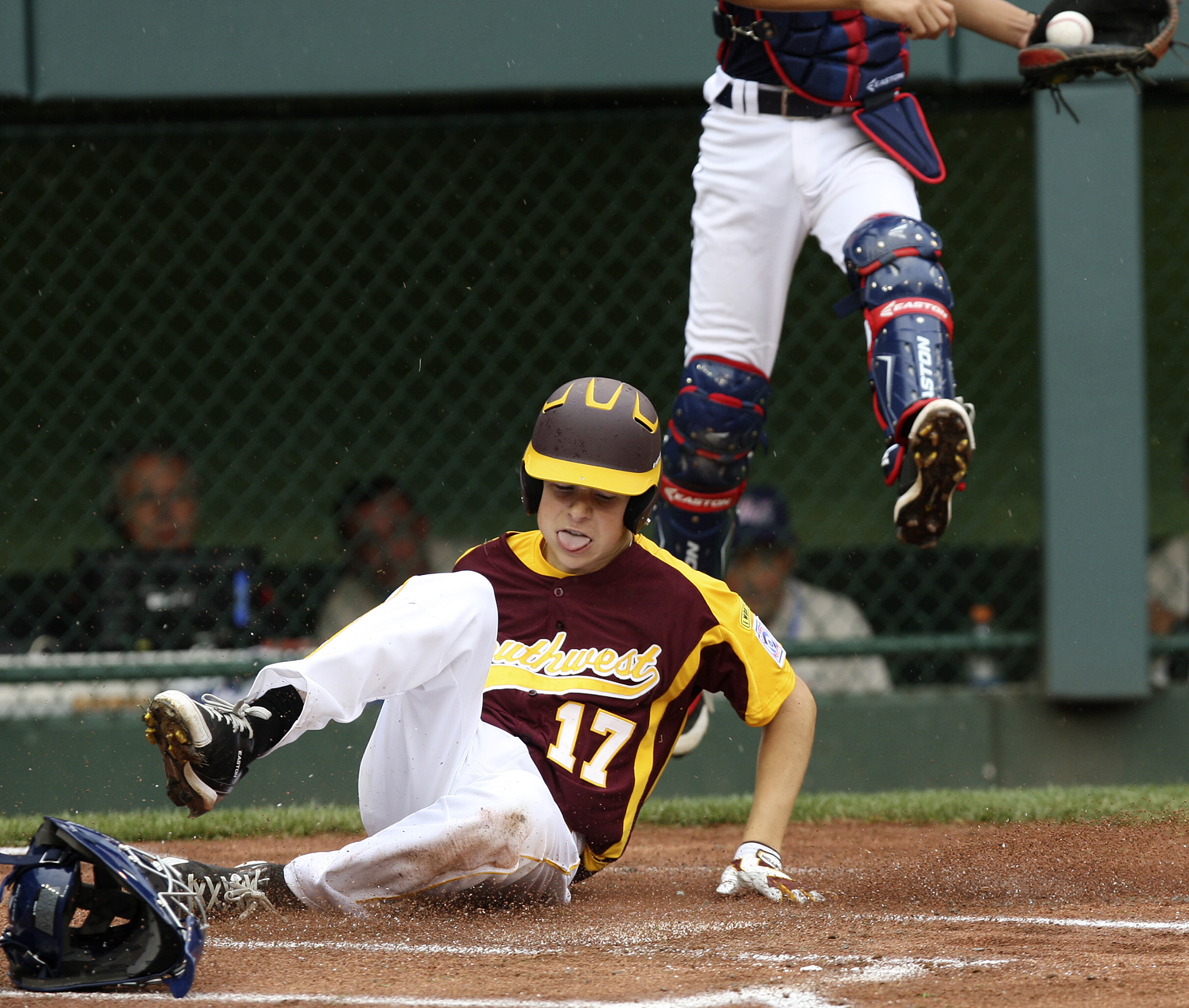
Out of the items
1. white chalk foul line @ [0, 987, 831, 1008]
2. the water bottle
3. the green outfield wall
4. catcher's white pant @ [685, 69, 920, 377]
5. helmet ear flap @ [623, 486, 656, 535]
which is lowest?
the green outfield wall

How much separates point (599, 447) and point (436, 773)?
637 millimetres

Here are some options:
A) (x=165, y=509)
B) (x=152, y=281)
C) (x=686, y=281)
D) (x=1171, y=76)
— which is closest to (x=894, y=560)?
(x=686, y=281)

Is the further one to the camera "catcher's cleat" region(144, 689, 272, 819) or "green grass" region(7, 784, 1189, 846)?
"green grass" region(7, 784, 1189, 846)

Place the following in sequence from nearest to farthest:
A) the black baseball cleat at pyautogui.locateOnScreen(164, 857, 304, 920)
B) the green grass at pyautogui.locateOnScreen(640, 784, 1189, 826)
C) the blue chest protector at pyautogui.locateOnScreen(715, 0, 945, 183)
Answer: the black baseball cleat at pyautogui.locateOnScreen(164, 857, 304, 920), the blue chest protector at pyautogui.locateOnScreen(715, 0, 945, 183), the green grass at pyautogui.locateOnScreen(640, 784, 1189, 826)

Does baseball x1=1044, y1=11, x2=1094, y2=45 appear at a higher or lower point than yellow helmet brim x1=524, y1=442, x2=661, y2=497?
higher

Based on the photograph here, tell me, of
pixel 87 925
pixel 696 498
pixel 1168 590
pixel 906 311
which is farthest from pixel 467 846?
pixel 1168 590

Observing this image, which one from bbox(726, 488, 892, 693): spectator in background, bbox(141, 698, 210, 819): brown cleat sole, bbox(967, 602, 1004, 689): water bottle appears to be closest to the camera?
bbox(141, 698, 210, 819): brown cleat sole

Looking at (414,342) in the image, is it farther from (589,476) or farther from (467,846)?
(467,846)

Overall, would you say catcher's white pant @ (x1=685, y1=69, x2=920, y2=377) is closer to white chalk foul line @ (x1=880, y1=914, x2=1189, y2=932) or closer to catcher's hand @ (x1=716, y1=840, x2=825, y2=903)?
catcher's hand @ (x1=716, y1=840, x2=825, y2=903)

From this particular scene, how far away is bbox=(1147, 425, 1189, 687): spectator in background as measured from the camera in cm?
579

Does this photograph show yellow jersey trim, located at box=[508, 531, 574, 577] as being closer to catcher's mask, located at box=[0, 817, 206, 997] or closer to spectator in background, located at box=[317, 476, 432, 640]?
catcher's mask, located at box=[0, 817, 206, 997]

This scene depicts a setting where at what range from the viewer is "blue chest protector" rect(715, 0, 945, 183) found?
3.49 meters

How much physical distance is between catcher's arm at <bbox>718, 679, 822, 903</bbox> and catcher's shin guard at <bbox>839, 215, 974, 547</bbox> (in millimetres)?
412

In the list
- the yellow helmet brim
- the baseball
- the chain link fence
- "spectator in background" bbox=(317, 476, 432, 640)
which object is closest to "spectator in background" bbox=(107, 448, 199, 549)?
the chain link fence
